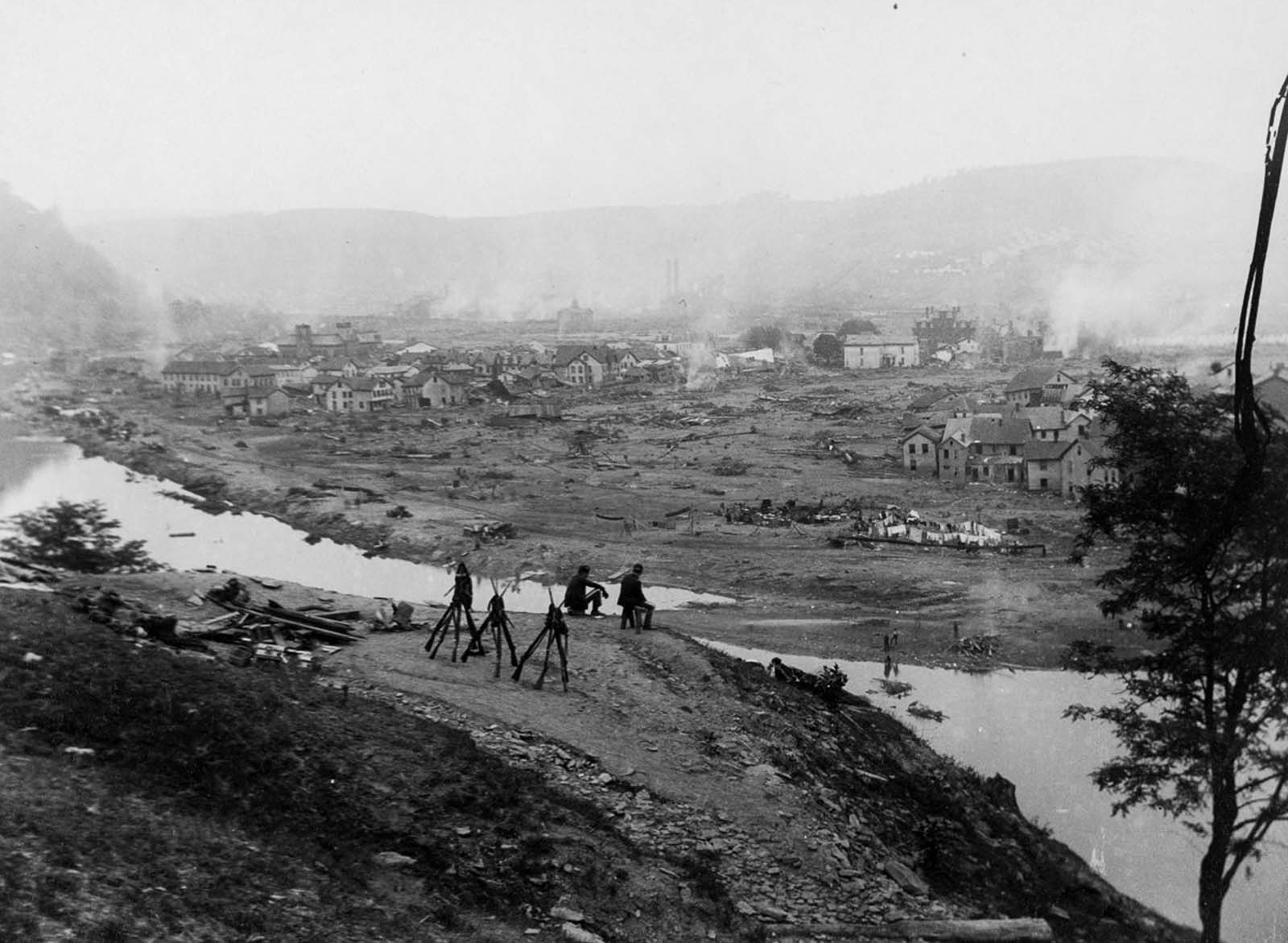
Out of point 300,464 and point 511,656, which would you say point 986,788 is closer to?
point 511,656

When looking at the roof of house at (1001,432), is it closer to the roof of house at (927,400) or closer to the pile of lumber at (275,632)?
the roof of house at (927,400)

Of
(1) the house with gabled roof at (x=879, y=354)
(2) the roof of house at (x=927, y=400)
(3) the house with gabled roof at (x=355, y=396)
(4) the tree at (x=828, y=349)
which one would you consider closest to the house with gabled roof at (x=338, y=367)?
(3) the house with gabled roof at (x=355, y=396)

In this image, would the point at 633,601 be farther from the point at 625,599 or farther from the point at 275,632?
the point at 275,632

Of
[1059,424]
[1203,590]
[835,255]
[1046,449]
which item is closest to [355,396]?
[1059,424]

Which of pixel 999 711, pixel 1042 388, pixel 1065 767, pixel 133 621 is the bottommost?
pixel 1065 767

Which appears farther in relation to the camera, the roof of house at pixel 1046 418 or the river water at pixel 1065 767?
the roof of house at pixel 1046 418

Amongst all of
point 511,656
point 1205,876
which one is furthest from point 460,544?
point 1205,876
